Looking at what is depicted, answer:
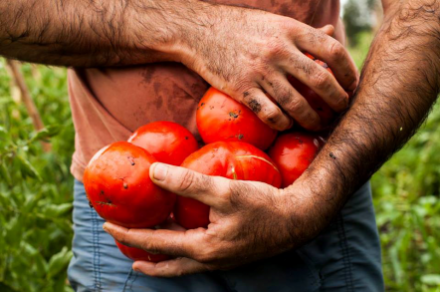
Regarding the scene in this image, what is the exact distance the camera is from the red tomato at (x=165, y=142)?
1.45 m

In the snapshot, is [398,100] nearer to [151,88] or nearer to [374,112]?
[374,112]

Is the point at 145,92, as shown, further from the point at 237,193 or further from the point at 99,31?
the point at 237,193

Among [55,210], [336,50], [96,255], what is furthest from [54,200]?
[336,50]

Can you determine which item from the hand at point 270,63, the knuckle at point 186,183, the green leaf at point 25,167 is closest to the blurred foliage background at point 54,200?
the green leaf at point 25,167

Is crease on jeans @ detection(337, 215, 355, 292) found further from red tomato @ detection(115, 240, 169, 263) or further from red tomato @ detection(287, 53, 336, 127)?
red tomato @ detection(115, 240, 169, 263)

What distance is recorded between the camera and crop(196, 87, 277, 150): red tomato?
145 centimetres

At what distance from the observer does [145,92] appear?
1.63 m

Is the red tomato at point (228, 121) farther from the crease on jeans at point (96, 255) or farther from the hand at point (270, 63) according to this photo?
the crease on jeans at point (96, 255)

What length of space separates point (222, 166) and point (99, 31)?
2.13ft

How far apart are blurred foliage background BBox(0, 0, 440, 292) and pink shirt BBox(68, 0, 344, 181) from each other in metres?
0.38

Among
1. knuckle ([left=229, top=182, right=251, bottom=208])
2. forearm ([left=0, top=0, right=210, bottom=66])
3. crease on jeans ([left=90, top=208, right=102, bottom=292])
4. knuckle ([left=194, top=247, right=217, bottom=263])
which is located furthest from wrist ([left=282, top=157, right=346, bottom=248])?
crease on jeans ([left=90, top=208, right=102, bottom=292])

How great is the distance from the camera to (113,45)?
1.59 m

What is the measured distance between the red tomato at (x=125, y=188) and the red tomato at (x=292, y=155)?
39 centimetres

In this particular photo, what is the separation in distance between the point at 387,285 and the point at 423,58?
235cm
